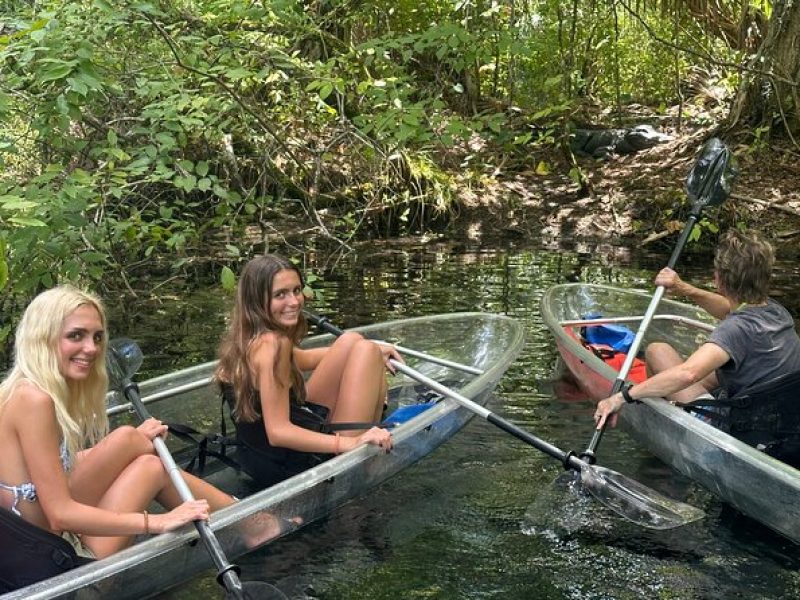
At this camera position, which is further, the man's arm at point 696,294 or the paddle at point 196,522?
the man's arm at point 696,294

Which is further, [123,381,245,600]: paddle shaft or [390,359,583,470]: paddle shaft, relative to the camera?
[390,359,583,470]: paddle shaft

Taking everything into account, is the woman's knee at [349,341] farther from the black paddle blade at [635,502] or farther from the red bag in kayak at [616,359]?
the red bag in kayak at [616,359]

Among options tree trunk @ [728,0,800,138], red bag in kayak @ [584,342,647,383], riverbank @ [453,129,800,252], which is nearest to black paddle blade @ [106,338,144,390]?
red bag in kayak @ [584,342,647,383]

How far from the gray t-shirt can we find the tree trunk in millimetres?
7372

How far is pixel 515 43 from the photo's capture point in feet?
19.2

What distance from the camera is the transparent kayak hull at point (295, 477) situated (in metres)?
3.00

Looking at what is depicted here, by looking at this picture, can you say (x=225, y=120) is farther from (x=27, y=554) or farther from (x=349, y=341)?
(x=27, y=554)

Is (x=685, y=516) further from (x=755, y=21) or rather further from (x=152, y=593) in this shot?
(x=755, y=21)

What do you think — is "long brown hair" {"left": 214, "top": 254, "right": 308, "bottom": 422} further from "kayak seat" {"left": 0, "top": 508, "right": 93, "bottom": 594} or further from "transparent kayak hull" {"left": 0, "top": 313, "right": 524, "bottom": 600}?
"kayak seat" {"left": 0, "top": 508, "right": 93, "bottom": 594}

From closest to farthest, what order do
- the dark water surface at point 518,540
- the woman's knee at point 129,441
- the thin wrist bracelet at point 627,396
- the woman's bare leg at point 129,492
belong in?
the woman's bare leg at point 129,492
the woman's knee at point 129,441
the dark water surface at point 518,540
the thin wrist bracelet at point 627,396

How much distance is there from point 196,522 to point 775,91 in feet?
36.7

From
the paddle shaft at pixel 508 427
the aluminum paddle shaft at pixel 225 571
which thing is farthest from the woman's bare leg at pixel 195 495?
the paddle shaft at pixel 508 427

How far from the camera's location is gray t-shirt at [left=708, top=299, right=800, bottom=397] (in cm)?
409

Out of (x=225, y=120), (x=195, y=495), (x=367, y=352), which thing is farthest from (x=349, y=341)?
(x=225, y=120)
